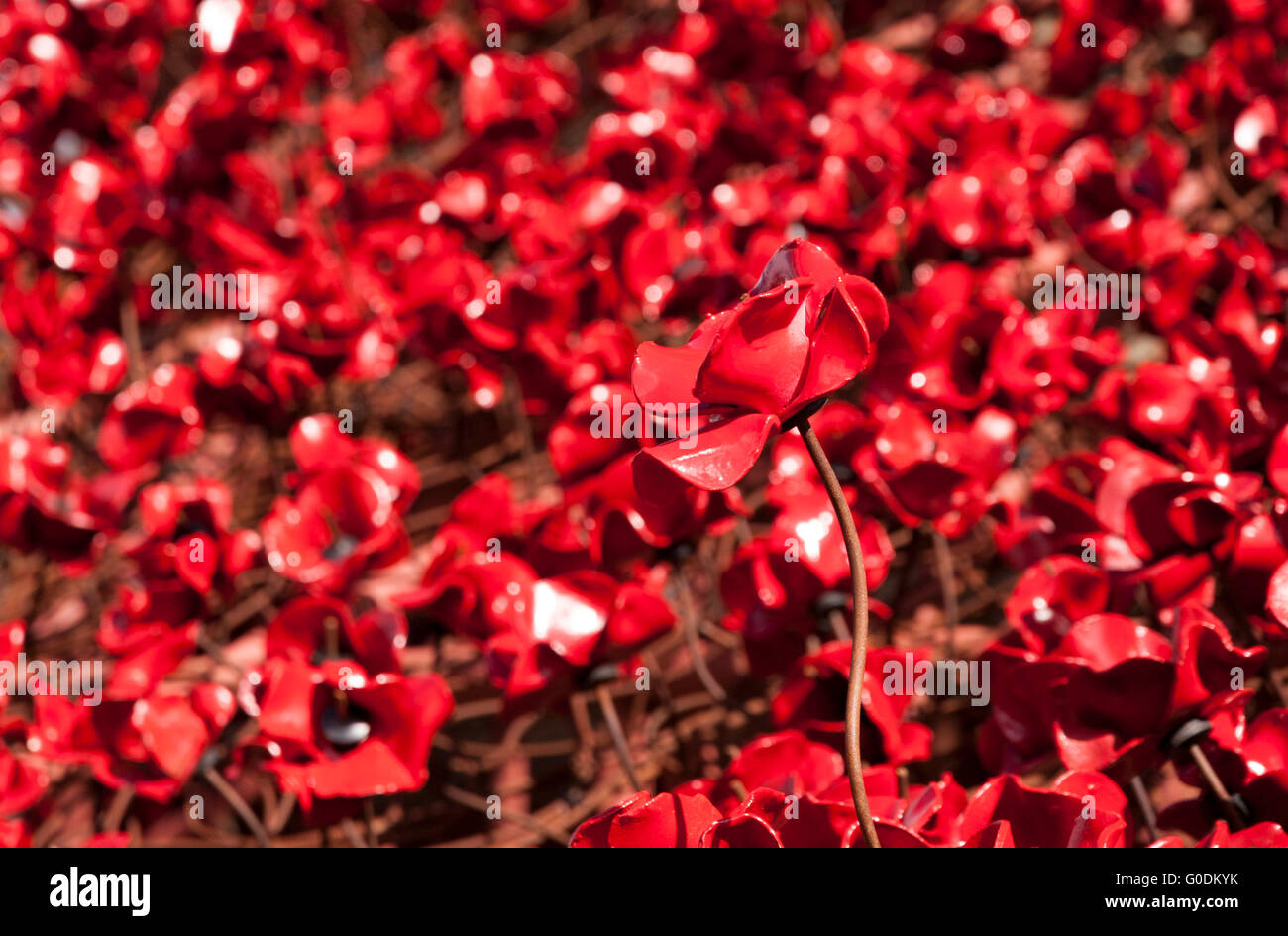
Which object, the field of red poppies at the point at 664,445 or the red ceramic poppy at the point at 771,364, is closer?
the red ceramic poppy at the point at 771,364

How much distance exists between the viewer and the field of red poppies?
0.51 m

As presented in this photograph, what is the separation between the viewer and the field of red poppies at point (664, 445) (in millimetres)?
510

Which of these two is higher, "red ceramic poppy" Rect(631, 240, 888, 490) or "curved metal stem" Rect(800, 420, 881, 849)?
"red ceramic poppy" Rect(631, 240, 888, 490)

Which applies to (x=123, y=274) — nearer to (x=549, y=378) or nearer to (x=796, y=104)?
(x=549, y=378)

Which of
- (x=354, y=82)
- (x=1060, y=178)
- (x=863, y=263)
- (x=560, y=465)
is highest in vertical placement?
(x=354, y=82)

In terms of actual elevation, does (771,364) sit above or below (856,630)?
above

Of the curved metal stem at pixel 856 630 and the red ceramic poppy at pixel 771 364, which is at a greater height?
the red ceramic poppy at pixel 771 364

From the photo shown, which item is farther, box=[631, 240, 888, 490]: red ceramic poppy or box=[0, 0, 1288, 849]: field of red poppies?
box=[0, 0, 1288, 849]: field of red poppies

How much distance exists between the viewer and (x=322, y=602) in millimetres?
663

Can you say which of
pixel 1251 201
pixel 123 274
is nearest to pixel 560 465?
pixel 123 274

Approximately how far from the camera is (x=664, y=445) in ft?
1.34
